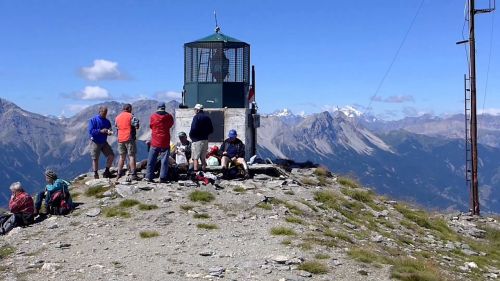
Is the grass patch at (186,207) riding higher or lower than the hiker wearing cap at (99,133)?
lower

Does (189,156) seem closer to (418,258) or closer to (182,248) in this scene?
(182,248)

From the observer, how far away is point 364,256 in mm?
13164

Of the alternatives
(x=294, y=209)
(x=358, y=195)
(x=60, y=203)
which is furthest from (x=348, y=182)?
(x=60, y=203)

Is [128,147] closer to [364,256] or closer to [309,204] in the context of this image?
[309,204]

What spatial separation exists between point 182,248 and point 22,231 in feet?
17.3

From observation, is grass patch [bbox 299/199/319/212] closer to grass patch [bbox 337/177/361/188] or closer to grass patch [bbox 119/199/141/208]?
grass patch [bbox 119/199/141/208]

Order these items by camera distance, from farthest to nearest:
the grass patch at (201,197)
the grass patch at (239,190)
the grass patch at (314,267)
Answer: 1. the grass patch at (239,190)
2. the grass patch at (201,197)
3. the grass patch at (314,267)

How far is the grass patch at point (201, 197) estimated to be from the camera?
18.0 m

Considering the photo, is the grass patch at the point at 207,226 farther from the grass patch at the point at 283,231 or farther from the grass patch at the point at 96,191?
the grass patch at the point at 96,191

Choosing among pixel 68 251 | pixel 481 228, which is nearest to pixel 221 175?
pixel 68 251

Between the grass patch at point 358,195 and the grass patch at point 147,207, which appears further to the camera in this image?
the grass patch at point 358,195

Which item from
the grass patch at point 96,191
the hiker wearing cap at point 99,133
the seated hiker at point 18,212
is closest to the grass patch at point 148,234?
the seated hiker at point 18,212

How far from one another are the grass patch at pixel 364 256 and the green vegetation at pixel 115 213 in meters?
6.77

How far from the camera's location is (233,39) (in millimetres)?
27047
